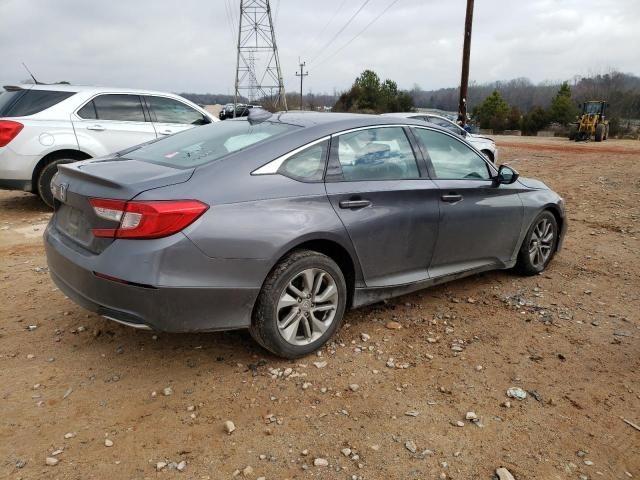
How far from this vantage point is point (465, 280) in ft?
15.4

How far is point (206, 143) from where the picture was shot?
11.1 ft

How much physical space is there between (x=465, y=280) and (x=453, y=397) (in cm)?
201

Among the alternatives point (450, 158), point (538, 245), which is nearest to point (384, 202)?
point (450, 158)

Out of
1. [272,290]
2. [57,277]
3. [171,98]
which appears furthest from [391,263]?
[171,98]

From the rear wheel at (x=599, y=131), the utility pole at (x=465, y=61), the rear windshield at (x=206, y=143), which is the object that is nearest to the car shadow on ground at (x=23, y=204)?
the rear windshield at (x=206, y=143)

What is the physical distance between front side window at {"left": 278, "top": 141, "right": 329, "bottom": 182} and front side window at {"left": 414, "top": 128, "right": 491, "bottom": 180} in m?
0.95

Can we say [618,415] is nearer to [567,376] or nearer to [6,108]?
[567,376]

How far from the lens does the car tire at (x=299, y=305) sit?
2.91 meters

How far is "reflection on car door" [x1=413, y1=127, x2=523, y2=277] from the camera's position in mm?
3795

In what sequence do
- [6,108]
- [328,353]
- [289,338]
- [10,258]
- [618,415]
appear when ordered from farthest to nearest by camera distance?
[6,108]
[10,258]
[328,353]
[289,338]
[618,415]

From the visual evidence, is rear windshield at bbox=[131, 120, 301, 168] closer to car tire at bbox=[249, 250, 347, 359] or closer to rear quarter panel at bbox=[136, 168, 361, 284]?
rear quarter panel at bbox=[136, 168, 361, 284]

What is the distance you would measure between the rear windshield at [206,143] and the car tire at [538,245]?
2.57m

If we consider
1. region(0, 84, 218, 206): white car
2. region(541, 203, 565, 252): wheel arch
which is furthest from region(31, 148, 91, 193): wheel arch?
region(541, 203, 565, 252): wheel arch

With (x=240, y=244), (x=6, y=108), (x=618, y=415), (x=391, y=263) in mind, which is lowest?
(x=618, y=415)
